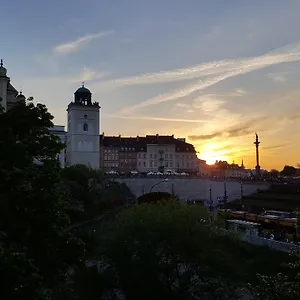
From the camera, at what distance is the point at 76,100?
72.8 m

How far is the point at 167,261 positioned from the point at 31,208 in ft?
39.8

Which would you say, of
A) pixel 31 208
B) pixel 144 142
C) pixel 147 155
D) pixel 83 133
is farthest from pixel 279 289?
pixel 144 142

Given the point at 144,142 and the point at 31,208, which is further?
the point at 144,142

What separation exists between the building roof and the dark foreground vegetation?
69395 mm

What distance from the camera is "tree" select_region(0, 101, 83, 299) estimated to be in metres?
8.27

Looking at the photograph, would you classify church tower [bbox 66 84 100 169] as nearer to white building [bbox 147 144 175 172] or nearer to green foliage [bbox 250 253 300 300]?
white building [bbox 147 144 175 172]

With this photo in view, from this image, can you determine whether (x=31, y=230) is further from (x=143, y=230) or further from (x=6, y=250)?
(x=143, y=230)

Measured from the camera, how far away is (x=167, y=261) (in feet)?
68.3

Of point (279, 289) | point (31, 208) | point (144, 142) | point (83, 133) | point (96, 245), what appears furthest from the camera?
point (144, 142)

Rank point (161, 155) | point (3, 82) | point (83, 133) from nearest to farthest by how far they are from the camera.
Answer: point (3, 82) < point (83, 133) < point (161, 155)

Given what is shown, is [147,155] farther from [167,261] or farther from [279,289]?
[279,289]

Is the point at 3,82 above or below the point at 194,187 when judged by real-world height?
above

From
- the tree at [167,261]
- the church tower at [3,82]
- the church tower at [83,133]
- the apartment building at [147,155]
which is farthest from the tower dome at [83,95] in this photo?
the tree at [167,261]

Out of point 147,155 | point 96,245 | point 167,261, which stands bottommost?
point 167,261
